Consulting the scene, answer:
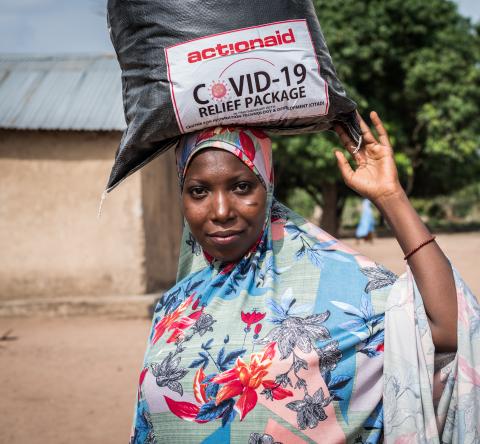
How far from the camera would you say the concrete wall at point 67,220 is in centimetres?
786

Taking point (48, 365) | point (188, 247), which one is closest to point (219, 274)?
point (188, 247)

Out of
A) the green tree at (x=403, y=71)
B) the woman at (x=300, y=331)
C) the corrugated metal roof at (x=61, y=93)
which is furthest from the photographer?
the green tree at (x=403, y=71)

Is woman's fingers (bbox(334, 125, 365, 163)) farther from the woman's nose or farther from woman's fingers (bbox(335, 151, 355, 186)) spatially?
the woman's nose

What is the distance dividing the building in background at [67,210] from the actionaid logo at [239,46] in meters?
6.31

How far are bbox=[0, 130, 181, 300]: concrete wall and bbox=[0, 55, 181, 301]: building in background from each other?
0.01 metres

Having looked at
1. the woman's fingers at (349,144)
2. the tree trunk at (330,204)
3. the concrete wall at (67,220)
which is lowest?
the tree trunk at (330,204)

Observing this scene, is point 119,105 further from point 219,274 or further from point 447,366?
point 447,366

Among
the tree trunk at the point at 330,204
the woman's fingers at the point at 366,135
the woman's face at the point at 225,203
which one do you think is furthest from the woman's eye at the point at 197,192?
the tree trunk at the point at 330,204

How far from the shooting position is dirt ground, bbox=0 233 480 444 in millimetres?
4090

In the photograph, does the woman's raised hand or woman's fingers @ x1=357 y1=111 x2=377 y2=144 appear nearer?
the woman's raised hand

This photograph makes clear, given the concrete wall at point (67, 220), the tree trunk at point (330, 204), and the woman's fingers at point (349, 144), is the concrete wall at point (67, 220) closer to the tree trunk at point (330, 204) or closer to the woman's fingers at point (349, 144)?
the woman's fingers at point (349, 144)

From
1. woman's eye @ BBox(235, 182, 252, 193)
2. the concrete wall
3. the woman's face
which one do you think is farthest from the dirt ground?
woman's eye @ BBox(235, 182, 252, 193)

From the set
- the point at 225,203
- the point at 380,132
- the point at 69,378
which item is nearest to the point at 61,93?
the point at 69,378

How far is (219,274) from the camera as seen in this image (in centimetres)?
184
